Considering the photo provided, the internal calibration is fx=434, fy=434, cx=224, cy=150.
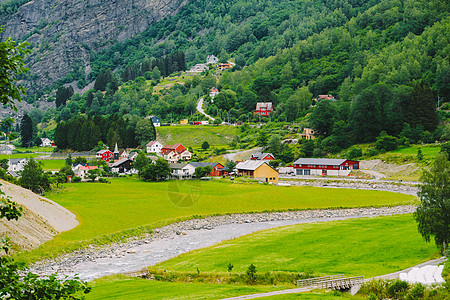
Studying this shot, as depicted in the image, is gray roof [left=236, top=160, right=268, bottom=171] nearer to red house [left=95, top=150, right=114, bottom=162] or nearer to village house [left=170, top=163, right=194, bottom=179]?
village house [left=170, top=163, right=194, bottom=179]

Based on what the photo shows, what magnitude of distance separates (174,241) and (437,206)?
26.1 meters

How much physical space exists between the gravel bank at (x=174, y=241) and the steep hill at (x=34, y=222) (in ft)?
15.1

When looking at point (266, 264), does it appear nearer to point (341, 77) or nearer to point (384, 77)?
point (384, 77)

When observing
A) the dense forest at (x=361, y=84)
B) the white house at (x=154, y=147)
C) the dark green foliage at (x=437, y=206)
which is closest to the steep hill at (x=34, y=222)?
the dark green foliage at (x=437, y=206)

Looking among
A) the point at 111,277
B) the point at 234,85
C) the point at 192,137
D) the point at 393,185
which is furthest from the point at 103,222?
the point at 234,85

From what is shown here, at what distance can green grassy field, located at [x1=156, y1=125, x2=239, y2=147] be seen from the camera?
145625 mm

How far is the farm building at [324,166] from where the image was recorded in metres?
99.6

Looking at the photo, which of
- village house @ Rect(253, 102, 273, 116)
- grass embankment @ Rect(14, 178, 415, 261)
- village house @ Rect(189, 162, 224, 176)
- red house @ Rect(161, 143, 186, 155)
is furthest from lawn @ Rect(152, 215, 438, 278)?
village house @ Rect(253, 102, 273, 116)

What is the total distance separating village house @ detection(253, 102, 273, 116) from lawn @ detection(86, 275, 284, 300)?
13461cm

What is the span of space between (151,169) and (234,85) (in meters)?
113

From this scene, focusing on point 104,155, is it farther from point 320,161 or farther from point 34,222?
point 34,222

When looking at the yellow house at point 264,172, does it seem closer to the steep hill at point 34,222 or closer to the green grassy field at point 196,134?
the green grassy field at point 196,134

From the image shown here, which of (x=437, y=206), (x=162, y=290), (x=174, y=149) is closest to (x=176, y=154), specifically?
(x=174, y=149)

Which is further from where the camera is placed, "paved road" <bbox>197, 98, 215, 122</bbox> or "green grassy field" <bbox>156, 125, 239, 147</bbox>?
"paved road" <bbox>197, 98, 215, 122</bbox>
